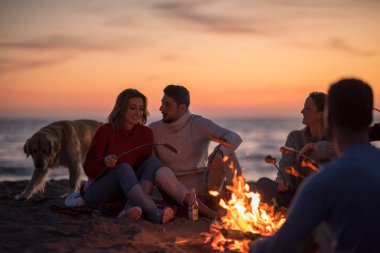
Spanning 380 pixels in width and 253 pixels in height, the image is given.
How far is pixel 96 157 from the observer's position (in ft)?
21.7

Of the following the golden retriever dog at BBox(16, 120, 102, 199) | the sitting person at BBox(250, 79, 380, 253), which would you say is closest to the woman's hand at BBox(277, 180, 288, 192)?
the sitting person at BBox(250, 79, 380, 253)

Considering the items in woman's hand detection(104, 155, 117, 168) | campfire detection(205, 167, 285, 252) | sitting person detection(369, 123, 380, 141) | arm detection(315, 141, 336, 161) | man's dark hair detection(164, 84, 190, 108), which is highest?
man's dark hair detection(164, 84, 190, 108)

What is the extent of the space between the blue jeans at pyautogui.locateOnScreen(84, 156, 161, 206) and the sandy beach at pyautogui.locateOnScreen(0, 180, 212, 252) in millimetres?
281

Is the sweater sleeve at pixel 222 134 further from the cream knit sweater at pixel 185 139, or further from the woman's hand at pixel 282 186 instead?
the woman's hand at pixel 282 186

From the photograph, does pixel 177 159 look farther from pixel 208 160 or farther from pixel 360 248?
pixel 360 248

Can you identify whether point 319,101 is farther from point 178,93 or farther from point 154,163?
point 154,163

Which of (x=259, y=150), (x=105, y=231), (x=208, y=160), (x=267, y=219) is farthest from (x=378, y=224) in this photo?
(x=259, y=150)

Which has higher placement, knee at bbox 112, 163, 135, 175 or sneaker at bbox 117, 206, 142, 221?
knee at bbox 112, 163, 135, 175

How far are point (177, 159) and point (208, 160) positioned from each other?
0.42 m

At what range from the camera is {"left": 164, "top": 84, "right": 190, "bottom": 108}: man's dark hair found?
274 inches

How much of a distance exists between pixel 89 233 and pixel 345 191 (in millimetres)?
3333

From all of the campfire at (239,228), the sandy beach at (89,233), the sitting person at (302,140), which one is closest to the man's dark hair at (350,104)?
the campfire at (239,228)

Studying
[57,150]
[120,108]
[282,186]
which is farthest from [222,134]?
[57,150]

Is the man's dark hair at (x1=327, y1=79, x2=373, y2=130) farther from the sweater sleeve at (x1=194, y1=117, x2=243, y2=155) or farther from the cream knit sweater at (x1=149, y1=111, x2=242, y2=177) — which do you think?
the cream knit sweater at (x1=149, y1=111, x2=242, y2=177)
